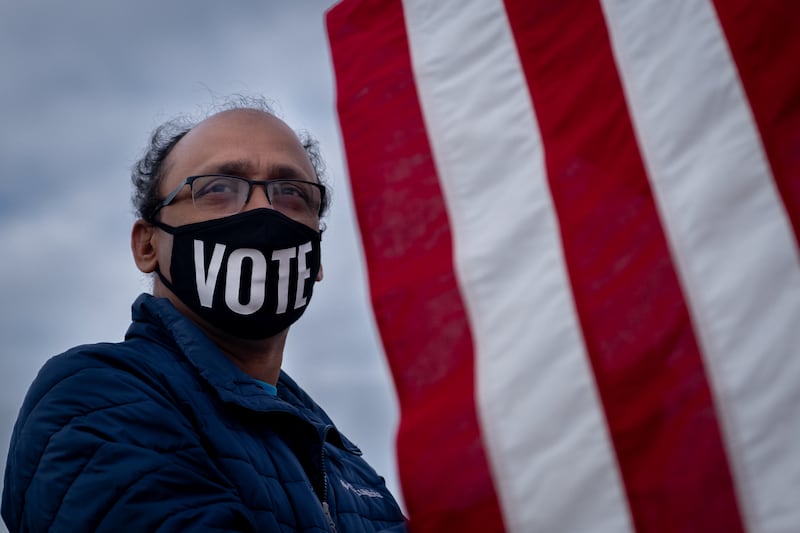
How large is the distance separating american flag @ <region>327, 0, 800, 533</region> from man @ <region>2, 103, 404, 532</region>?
1.81 ft

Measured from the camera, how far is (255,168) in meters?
2.42

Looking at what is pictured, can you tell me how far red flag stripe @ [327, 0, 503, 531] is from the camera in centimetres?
125

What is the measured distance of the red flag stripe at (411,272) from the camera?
4.09 ft

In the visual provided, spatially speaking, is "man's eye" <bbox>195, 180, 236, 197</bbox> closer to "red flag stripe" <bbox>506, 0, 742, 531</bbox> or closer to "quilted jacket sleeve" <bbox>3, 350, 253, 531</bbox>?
"quilted jacket sleeve" <bbox>3, 350, 253, 531</bbox>

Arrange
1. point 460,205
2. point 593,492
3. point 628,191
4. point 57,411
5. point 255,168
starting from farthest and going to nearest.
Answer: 1. point 255,168
2. point 57,411
3. point 460,205
4. point 628,191
5. point 593,492

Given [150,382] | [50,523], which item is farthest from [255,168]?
[50,523]

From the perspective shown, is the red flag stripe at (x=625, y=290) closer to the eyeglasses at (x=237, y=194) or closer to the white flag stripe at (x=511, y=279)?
the white flag stripe at (x=511, y=279)

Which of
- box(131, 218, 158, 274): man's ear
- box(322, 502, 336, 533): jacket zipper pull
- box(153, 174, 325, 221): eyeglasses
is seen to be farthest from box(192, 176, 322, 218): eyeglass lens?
box(322, 502, 336, 533): jacket zipper pull

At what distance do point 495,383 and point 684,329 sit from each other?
0.31 m

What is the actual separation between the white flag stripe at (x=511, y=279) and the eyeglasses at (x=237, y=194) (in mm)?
923

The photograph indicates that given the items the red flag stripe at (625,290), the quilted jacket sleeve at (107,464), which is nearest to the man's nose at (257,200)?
the quilted jacket sleeve at (107,464)

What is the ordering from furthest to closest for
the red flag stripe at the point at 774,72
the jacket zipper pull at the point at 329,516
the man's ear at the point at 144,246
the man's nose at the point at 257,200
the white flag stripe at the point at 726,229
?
the man's ear at the point at 144,246, the man's nose at the point at 257,200, the jacket zipper pull at the point at 329,516, the red flag stripe at the point at 774,72, the white flag stripe at the point at 726,229

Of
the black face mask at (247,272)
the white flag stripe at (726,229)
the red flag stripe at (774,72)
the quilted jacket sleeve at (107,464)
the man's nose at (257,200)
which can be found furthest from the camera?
the man's nose at (257,200)

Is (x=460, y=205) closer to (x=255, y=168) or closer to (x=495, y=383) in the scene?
(x=495, y=383)
